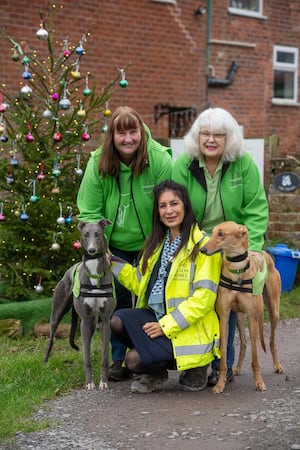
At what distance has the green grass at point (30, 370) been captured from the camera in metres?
5.02

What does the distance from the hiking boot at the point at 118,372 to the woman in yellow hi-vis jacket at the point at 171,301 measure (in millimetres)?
414

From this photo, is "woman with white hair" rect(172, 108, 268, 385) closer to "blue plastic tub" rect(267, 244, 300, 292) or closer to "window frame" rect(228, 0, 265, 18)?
"blue plastic tub" rect(267, 244, 300, 292)

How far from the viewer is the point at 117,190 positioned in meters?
5.78

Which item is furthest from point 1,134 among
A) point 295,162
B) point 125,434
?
point 295,162

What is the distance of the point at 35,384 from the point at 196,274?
1563 mm

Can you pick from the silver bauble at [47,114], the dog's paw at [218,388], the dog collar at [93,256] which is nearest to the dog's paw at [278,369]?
the dog's paw at [218,388]

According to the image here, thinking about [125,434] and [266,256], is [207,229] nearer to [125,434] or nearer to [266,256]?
[266,256]

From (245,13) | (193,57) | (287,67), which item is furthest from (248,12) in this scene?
(193,57)

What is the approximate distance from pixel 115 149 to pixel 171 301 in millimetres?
1237

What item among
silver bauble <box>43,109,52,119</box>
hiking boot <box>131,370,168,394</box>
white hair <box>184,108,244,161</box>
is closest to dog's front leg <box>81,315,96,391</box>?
hiking boot <box>131,370,168,394</box>

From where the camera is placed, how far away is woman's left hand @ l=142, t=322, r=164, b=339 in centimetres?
542

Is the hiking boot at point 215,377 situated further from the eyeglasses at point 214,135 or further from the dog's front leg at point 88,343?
the eyeglasses at point 214,135

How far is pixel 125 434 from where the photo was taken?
465 cm

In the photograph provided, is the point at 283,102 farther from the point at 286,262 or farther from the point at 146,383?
the point at 146,383
